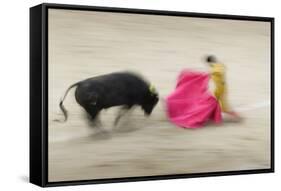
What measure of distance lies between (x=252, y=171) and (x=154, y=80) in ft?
4.57

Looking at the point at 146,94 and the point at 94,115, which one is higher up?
the point at 146,94

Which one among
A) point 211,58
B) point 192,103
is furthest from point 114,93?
point 211,58

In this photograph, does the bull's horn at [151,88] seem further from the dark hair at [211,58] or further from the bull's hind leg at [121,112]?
the dark hair at [211,58]

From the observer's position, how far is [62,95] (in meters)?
5.80

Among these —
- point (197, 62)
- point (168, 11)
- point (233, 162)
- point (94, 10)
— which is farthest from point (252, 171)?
point (94, 10)

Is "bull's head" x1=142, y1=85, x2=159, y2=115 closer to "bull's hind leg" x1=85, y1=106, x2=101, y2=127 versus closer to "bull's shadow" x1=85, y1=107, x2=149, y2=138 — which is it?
"bull's shadow" x1=85, y1=107, x2=149, y2=138

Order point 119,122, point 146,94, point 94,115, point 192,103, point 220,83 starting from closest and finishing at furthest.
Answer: point 94,115, point 119,122, point 146,94, point 192,103, point 220,83

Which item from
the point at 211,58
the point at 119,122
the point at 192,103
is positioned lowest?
the point at 119,122

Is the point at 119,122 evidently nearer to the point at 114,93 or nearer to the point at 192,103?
the point at 114,93

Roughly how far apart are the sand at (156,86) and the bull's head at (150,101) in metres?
0.05

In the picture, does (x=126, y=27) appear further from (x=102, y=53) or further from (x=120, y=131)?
(x=120, y=131)

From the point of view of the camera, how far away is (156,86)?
20.3 feet

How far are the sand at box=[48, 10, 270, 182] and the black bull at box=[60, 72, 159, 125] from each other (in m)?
0.05

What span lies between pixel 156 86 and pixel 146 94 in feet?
0.40
